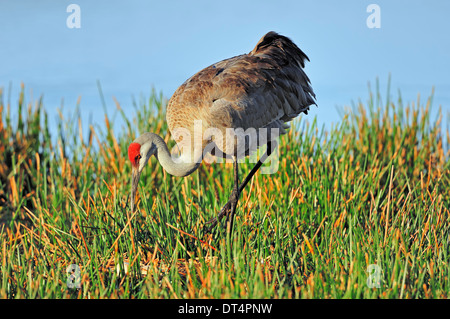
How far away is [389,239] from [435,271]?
1.12ft

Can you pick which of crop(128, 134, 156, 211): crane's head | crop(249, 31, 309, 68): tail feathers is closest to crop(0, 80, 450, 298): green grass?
crop(128, 134, 156, 211): crane's head

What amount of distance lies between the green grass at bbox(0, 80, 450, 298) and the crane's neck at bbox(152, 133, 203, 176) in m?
0.27

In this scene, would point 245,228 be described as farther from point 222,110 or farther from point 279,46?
point 279,46

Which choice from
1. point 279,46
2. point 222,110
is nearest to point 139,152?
point 222,110

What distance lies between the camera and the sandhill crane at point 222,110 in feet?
13.2

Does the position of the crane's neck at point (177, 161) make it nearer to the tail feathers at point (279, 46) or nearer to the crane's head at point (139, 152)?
the crane's head at point (139, 152)

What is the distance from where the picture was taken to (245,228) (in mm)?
3807

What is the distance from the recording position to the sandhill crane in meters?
4.02

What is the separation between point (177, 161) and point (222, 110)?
0.55 m

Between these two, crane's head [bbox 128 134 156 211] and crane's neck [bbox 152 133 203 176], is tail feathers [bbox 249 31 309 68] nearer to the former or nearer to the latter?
crane's neck [bbox 152 133 203 176]

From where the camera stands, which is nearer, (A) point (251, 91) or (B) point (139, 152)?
(B) point (139, 152)

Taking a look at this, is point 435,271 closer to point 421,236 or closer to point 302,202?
point 421,236

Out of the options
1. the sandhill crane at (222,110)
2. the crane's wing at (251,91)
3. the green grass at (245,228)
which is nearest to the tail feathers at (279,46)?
the crane's wing at (251,91)
